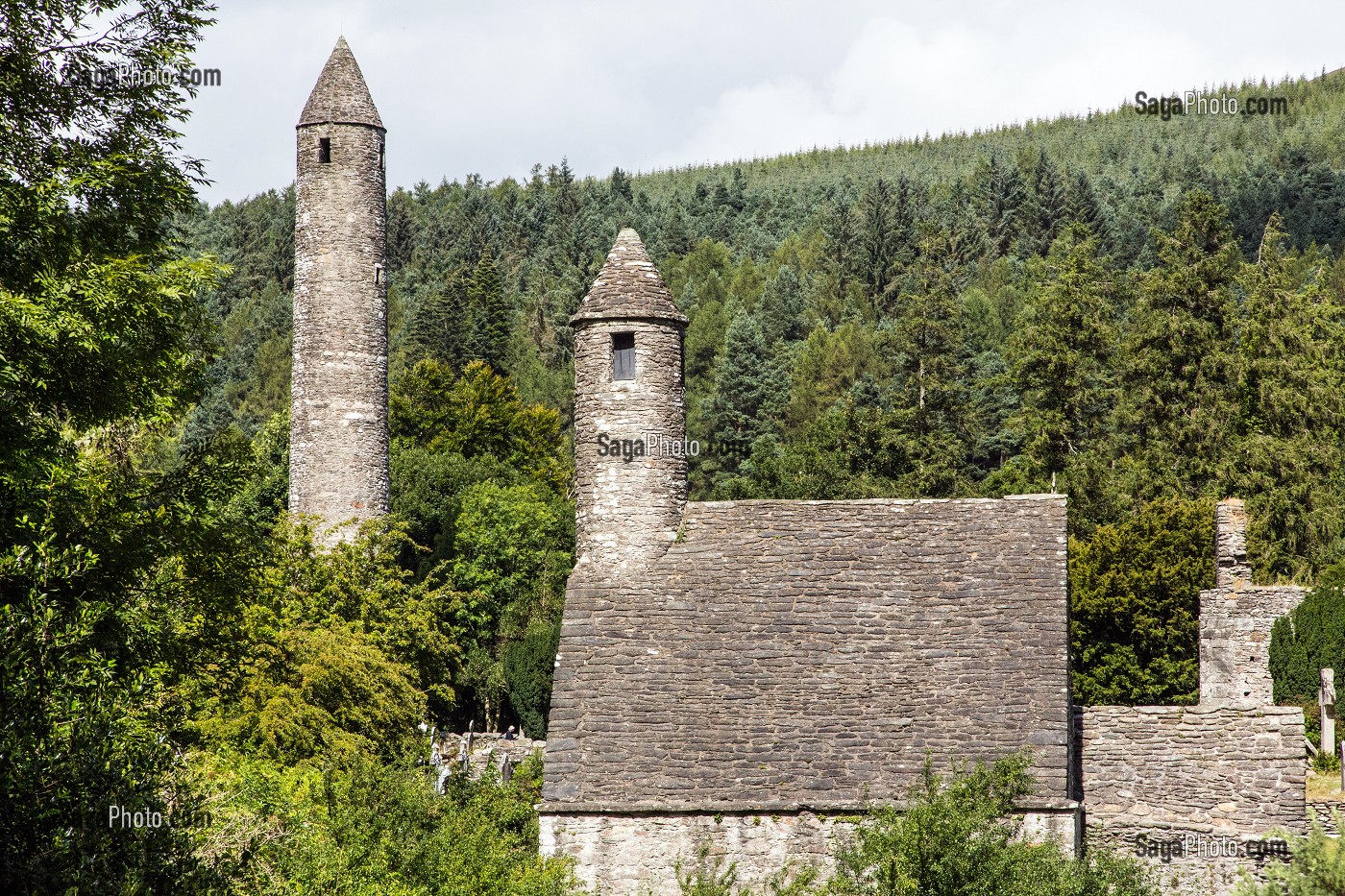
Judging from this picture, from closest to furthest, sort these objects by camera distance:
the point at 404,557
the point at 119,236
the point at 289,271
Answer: the point at 119,236 → the point at 404,557 → the point at 289,271

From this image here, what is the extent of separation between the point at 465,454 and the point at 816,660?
4146 cm

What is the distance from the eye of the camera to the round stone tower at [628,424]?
22.4m

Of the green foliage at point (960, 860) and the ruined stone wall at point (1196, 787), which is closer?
the green foliage at point (960, 860)

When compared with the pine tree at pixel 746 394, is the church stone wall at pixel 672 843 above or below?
below

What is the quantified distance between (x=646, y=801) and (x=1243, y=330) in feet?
108

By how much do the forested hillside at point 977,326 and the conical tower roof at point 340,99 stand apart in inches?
610

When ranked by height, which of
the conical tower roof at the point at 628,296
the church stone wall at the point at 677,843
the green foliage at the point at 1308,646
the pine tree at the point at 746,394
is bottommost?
the church stone wall at the point at 677,843

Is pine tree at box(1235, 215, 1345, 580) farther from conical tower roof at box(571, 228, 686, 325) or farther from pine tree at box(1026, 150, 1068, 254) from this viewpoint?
pine tree at box(1026, 150, 1068, 254)

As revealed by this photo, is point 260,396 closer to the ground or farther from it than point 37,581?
farther from it

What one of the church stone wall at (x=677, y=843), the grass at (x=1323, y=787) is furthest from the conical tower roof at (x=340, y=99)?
the grass at (x=1323, y=787)

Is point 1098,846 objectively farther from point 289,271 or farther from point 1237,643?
point 289,271

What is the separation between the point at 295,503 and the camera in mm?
35500

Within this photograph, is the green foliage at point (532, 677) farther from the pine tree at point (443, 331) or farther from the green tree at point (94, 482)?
the pine tree at point (443, 331)

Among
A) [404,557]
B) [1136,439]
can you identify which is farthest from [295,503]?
[1136,439]
